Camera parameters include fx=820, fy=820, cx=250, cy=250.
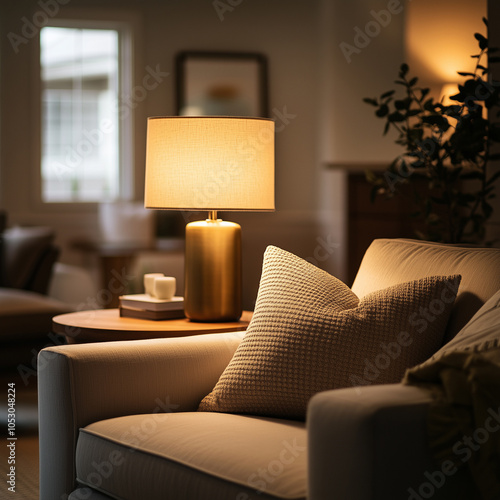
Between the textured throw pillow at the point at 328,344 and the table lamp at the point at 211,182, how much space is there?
0.49 meters

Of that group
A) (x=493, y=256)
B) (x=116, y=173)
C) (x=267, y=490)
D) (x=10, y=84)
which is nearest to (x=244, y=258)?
(x=116, y=173)

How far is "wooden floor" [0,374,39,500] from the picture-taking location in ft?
8.34

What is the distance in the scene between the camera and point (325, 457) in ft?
4.23

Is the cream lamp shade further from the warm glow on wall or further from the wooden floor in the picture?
the warm glow on wall

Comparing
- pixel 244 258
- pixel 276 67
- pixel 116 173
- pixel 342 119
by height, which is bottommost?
pixel 244 258

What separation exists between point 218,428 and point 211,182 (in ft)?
2.67

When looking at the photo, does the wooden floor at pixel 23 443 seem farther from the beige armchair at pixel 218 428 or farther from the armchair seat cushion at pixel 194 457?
the armchair seat cushion at pixel 194 457

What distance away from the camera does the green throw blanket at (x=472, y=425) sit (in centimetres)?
131

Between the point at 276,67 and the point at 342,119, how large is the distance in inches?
35.2

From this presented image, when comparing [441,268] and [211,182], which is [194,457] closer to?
[441,268]

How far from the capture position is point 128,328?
88.7 inches

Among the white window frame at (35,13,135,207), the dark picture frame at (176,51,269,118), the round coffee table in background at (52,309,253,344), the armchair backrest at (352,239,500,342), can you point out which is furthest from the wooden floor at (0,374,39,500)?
the dark picture frame at (176,51,269,118)

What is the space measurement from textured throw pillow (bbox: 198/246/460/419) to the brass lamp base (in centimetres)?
49

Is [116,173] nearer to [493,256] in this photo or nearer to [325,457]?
[493,256]
